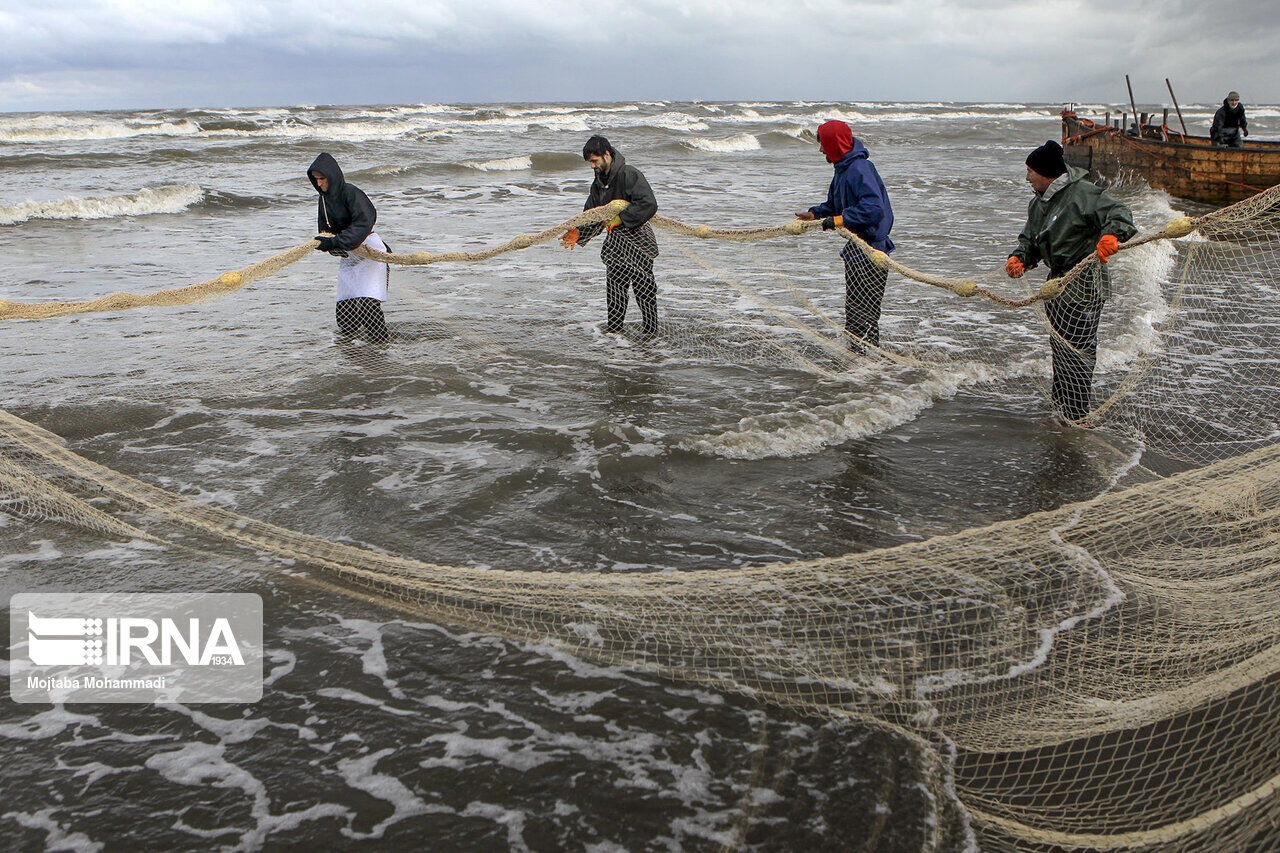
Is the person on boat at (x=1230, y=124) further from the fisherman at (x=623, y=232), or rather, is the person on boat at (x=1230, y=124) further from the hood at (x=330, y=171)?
the hood at (x=330, y=171)

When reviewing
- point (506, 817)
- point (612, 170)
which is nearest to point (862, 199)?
point (612, 170)

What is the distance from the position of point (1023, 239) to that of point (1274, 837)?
378 cm

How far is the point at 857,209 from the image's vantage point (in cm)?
589

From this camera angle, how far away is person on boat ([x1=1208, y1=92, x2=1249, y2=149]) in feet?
52.3

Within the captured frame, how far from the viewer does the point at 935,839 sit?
2.40 m

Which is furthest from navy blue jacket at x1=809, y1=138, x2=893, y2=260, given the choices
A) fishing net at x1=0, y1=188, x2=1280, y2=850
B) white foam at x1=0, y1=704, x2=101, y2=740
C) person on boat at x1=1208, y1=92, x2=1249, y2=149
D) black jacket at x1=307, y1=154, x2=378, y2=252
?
person on boat at x1=1208, y1=92, x2=1249, y2=149

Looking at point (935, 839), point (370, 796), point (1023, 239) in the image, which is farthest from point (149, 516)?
point (1023, 239)

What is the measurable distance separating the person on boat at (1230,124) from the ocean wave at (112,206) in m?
19.2

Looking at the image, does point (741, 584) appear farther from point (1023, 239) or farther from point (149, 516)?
point (1023, 239)

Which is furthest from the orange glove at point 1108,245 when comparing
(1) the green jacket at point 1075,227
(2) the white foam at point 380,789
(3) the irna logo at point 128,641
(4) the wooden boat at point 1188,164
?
(4) the wooden boat at point 1188,164

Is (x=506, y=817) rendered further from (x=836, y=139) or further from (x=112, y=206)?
(x=112, y=206)

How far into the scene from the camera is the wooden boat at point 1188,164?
1455 centimetres

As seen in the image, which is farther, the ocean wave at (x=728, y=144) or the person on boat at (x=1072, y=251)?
the ocean wave at (x=728, y=144)

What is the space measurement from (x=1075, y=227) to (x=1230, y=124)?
14846 millimetres
